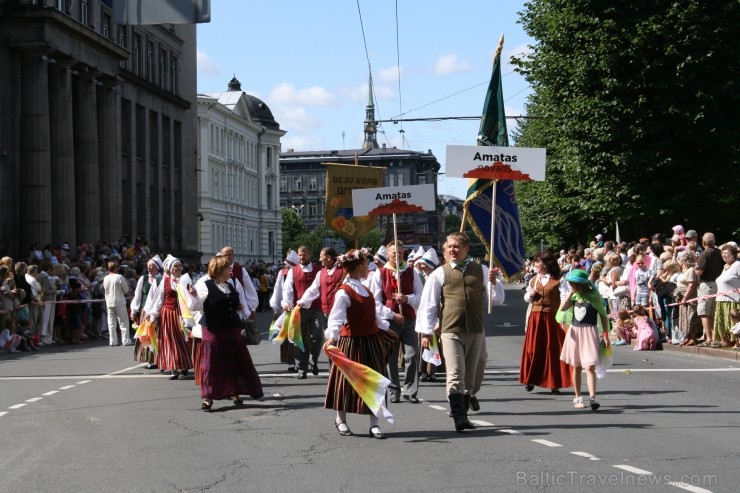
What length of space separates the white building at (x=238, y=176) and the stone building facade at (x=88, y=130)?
26441mm

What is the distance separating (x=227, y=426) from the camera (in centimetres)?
1251

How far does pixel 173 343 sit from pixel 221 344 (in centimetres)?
416

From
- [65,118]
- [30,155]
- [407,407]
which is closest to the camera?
[407,407]

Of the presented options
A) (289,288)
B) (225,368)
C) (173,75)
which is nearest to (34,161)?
(289,288)

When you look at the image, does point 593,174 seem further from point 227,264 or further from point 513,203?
point 227,264

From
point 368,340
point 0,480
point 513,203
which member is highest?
point 513,203

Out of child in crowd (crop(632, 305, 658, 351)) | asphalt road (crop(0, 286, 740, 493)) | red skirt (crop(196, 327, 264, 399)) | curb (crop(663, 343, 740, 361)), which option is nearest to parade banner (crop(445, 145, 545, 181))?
asphalt road (crop(0, 286, 740, 493))

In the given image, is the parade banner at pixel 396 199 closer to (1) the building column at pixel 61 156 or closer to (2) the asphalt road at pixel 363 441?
(2) the asphalt road at pixel 363 441

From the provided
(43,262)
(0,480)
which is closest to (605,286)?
(43,262)

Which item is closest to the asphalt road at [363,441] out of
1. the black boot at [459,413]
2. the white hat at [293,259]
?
the black boot at [459,413]

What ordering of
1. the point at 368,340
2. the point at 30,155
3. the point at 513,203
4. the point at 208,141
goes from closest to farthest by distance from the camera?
the point at 368,340, the point at 513,203, the point at 30,155, the point at 208,141

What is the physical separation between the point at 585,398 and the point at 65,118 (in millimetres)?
32824

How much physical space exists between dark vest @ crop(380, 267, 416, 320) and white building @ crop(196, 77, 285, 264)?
249 feet

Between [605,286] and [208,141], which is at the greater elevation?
[208,141]
